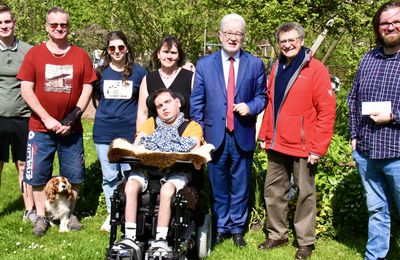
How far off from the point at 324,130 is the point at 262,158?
1714mm

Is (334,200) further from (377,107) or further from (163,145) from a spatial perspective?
(163,145)

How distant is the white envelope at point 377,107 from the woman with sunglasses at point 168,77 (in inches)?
65.8

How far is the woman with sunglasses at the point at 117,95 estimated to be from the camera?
5.14 m

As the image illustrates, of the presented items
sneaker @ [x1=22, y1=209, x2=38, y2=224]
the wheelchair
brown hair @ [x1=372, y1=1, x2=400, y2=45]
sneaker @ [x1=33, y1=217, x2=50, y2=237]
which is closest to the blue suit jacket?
the wheelchair

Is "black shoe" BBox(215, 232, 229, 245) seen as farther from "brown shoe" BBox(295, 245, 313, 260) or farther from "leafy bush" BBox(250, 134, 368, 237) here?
"brown shoe" BBox(295, 245, 313, 260)

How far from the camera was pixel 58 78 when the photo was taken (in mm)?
5031

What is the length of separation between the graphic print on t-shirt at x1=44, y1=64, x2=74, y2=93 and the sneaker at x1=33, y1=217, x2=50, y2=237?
137cm

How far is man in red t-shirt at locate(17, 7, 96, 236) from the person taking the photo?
4977mm

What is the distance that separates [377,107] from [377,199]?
2.60 feet

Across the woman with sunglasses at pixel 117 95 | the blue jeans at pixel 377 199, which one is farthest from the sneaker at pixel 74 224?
the blue jeans at pixel 377 199

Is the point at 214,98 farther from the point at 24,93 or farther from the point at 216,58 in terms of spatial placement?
the point at 24,93

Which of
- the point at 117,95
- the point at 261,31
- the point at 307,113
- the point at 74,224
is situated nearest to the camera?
the point at 307,113

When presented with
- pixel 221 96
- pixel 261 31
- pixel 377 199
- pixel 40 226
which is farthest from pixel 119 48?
pixel 261 31

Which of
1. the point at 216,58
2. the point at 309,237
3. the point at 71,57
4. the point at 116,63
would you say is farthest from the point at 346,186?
the point at 71,57
